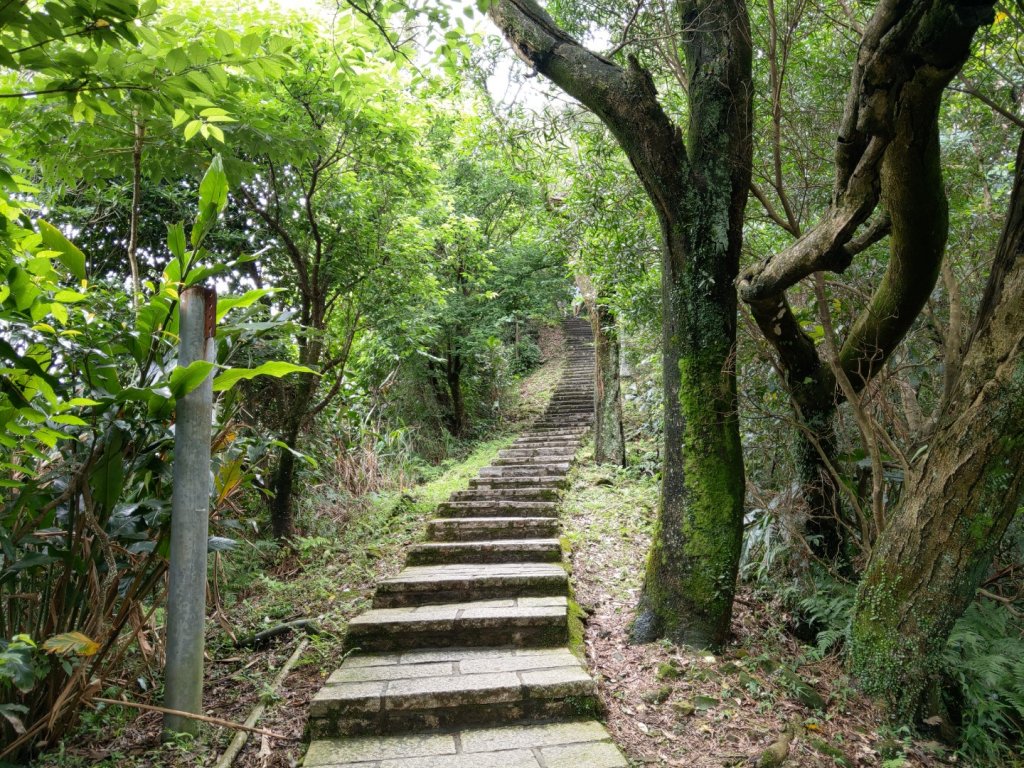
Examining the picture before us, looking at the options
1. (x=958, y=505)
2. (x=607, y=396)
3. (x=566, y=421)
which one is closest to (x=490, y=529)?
(x=958, y=505)

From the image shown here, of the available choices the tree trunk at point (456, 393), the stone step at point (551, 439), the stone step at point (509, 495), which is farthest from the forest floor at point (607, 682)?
the tree trunk at point (456, 393)

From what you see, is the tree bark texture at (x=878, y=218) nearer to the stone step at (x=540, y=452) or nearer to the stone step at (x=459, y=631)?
the stone step at (x=459, y=631)

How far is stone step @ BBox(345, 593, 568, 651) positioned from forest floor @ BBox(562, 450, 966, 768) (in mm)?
298

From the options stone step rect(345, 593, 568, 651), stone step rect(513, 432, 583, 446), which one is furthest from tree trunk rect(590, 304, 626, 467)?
stone step rect(345, 593, 568, 651)

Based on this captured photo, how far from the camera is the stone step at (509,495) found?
20.2 ft

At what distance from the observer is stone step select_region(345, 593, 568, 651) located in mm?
3574

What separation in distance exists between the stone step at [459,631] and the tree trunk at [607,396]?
4859mm

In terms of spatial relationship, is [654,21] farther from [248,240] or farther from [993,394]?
[248,240]

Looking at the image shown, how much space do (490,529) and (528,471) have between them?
2.27 meters

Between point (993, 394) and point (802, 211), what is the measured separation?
225 cm

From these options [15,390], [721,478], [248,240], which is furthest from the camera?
[248,240]

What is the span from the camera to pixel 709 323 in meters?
3.56

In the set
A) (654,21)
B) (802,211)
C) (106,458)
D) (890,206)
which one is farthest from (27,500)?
(802,211)

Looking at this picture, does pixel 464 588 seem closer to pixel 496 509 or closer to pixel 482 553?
pixel 482 553
